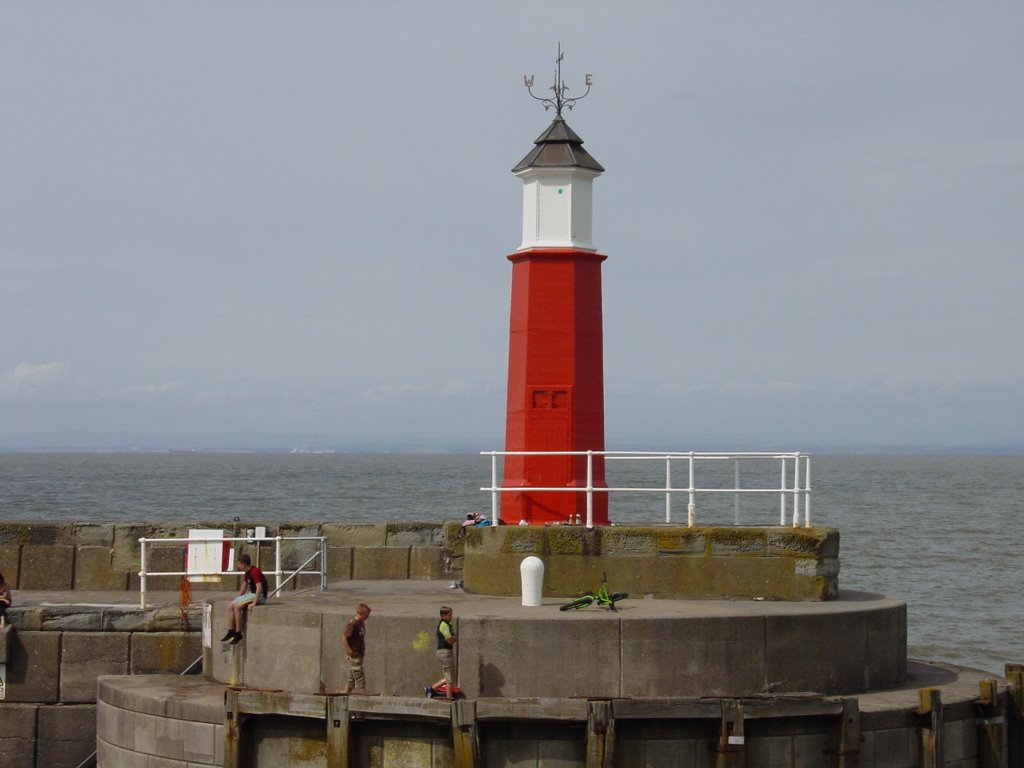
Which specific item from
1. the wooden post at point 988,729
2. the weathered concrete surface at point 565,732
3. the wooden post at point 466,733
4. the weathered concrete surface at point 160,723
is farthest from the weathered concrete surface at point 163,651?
the wooden post at point 988,729

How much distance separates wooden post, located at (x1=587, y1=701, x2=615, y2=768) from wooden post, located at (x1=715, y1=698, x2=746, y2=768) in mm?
843

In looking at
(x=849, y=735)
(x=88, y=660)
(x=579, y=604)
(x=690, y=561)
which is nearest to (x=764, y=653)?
(x=849, y=735)

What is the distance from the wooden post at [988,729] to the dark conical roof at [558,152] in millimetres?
6633

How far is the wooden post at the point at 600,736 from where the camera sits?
1173cm

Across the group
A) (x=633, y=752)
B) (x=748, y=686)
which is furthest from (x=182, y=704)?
(x=748, y=686)

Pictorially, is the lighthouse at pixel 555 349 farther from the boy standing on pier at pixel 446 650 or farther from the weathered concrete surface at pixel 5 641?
the weathered concrete surface at pixel 5 641

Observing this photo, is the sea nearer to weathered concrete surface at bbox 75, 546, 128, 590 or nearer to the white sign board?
weathered concrete surface at bbox 75, 546, 128, 590

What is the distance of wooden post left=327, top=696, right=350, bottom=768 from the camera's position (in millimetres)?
12055

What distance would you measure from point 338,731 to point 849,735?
3975 millimetres

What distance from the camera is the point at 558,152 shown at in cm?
1645

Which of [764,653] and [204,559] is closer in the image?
[764,653]

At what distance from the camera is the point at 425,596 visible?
1493cm

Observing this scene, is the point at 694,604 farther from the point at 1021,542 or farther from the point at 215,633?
the point at 1021,542

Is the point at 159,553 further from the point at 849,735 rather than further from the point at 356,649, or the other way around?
the point at 849,735
